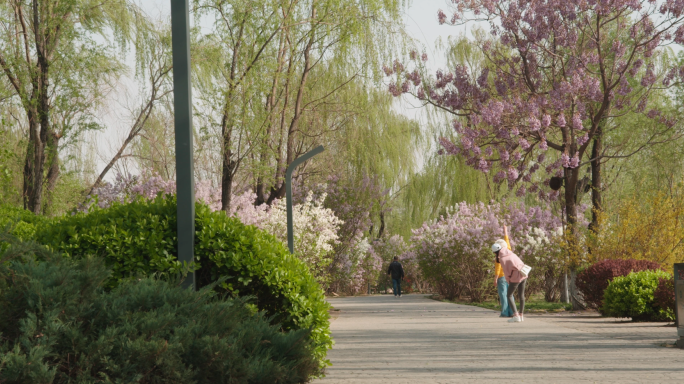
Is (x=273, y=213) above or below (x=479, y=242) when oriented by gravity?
above

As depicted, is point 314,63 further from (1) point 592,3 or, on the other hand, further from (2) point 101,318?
(2) point 101,318

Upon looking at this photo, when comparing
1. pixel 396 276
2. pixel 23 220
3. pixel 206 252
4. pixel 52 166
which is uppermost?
pixel 52 166

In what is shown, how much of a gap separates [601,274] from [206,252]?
11.0 metres

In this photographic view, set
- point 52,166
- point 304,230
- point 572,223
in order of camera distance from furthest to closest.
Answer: point 304,230 → point 52,166 → point 572,223

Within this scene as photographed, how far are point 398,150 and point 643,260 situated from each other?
1519 centimetres

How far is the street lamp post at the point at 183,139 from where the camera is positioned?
607 centimetres

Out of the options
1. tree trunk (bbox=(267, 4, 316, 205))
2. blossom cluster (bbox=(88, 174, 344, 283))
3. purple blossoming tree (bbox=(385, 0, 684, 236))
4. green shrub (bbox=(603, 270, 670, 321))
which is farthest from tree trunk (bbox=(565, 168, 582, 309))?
tree trunk (bbox=(267, 4, 316, 205))

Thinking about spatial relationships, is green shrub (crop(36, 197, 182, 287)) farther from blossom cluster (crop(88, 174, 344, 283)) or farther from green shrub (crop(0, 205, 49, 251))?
blossom cluster (crop(88, 174, 344, 283))

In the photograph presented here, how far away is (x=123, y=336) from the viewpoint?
414 cm

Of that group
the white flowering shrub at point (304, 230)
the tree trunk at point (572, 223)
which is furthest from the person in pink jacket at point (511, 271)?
the white flowering shrub at point (304, 230)

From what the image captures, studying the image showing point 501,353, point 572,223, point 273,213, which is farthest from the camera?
point 273,213

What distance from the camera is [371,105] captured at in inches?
1025

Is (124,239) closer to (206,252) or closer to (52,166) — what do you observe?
(206,252)

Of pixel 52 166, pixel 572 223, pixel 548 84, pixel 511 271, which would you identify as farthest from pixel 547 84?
pixel 52 166
